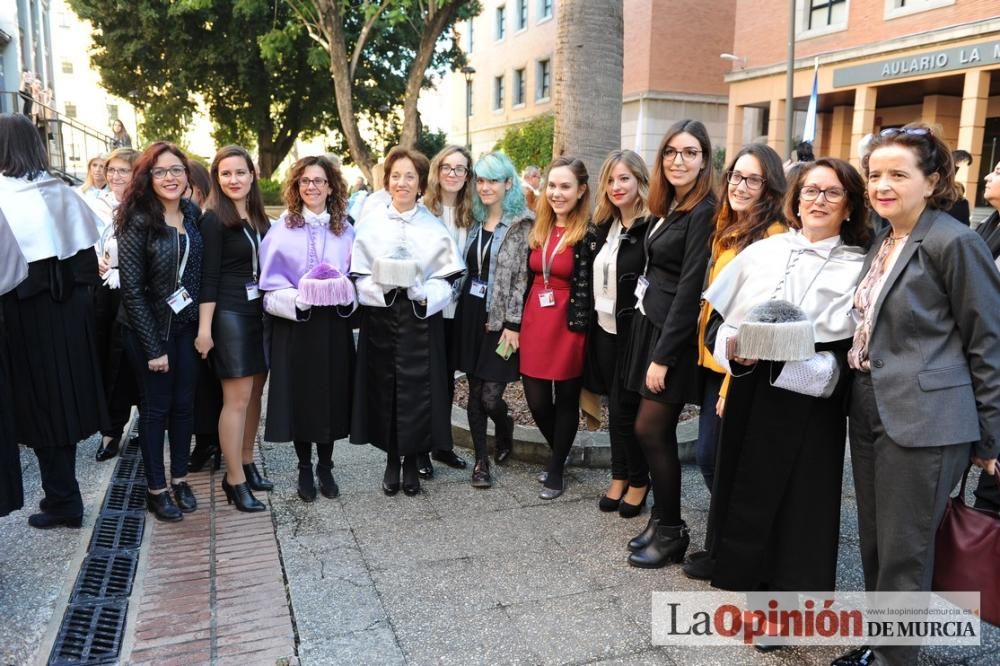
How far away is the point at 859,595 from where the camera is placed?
132 inches

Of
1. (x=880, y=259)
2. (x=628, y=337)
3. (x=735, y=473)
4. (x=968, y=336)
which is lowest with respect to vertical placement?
A: (x=735, y=473)

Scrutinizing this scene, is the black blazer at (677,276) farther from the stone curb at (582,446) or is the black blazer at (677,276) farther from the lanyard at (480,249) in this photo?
the stone curb at (582,446)

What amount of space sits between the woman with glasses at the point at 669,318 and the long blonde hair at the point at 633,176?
269 mm

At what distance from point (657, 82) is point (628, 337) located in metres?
26.8

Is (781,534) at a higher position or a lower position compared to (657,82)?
lower

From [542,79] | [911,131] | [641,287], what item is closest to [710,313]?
[641,287]

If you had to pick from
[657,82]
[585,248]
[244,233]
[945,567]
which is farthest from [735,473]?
[657,82]

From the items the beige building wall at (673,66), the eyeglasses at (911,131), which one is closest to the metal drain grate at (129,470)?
the eyeglasses at (911,131)

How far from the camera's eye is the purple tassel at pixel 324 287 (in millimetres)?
4082

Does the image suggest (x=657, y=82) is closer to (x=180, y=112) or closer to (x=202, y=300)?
(x=180, y=112)

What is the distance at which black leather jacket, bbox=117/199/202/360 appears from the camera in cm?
381

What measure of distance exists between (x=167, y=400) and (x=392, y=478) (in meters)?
1.36

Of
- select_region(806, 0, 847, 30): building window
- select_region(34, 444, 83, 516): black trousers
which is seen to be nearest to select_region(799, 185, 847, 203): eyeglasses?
select_region(34, 444, 83, 516): black trousers

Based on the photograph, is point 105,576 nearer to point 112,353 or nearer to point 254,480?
point 254,480
